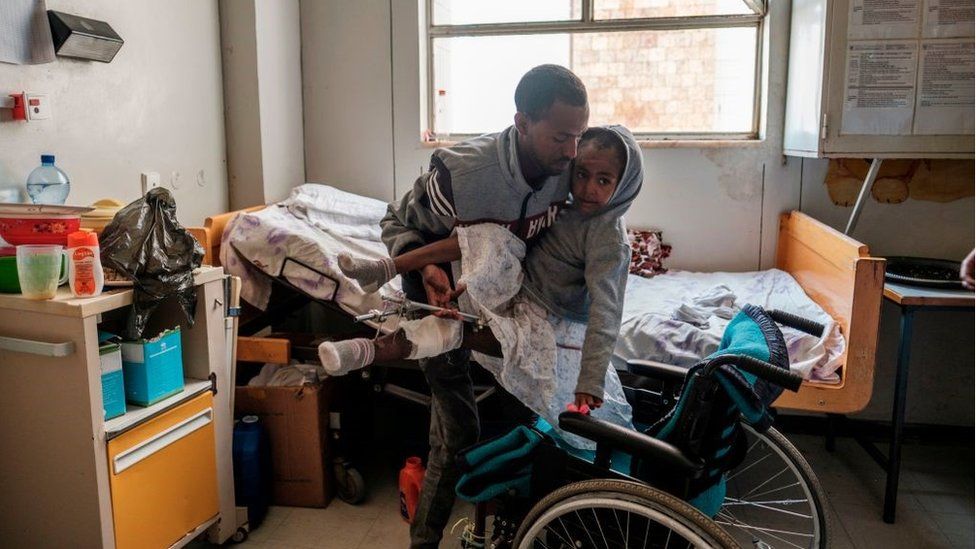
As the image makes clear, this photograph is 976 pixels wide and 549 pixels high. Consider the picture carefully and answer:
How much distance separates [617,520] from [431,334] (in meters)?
0.56

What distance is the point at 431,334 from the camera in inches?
60.9

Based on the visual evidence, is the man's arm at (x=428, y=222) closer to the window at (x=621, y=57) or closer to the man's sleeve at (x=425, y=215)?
the man's sleeve at (x=425, y=215)

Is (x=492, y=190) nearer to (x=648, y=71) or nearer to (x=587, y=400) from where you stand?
(x=587, y=400)

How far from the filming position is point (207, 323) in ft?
6.79

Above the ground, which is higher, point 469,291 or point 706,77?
point 706,77

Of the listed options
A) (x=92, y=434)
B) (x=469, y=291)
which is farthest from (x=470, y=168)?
(x=92, y=434)

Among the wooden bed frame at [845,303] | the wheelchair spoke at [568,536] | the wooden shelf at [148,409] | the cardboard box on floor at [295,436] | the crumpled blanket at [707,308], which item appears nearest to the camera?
the wheelchair spoke at [568,536]

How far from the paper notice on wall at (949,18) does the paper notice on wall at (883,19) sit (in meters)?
0.04

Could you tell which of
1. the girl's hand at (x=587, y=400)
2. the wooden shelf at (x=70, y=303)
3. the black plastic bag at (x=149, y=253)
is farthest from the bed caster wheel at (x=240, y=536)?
the girl's hand at (x=587, y=400)

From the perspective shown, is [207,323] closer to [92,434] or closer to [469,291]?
[92,434]

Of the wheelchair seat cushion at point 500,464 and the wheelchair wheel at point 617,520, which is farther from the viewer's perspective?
the wheelchair seat cushion at point 500,464

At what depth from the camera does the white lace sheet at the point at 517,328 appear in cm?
160

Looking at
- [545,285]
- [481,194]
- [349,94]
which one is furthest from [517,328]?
[349,94]

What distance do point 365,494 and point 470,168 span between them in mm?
1386
